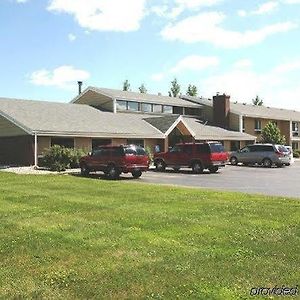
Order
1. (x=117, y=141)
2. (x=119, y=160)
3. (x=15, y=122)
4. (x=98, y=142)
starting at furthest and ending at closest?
(x=117, y=141) < (x=98, y=142) < (x=15, y=122) < (x=119, y=160)

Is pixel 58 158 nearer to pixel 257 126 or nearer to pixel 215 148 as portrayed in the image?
pixel 215 148

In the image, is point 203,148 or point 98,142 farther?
point 98,142

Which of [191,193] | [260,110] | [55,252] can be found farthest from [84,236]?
[260,110]

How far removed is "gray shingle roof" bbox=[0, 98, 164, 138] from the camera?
3105 centimetres

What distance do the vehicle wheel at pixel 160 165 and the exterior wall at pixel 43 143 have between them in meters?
7.46

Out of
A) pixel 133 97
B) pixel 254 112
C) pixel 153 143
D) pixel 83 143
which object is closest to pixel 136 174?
pixel 83 143

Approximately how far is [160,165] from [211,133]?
48.2 feet

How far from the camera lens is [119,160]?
24.4m

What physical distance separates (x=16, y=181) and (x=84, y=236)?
12.7 metres

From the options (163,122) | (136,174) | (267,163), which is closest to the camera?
(136,174)

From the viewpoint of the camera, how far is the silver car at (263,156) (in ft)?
120

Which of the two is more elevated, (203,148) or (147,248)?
(203,148)

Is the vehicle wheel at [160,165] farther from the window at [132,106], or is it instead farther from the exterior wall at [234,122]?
the exterior wall at [234,122]

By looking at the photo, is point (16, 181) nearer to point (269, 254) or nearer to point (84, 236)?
point (84, 236)
